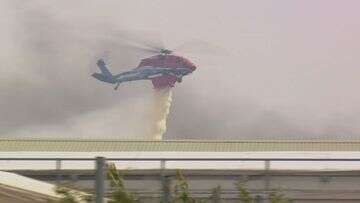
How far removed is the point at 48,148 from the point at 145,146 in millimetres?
5286

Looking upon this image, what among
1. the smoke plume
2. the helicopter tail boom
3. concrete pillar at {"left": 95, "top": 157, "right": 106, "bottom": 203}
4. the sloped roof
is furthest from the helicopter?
concrete pillar at {"left": 95, "top": 157, "right": 106, "bottom": 203}

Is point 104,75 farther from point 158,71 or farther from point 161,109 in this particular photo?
point 161,109

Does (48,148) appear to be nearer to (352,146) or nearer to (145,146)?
(145,146)

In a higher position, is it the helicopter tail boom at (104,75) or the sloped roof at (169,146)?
the helicopter tail boom at (104,75)

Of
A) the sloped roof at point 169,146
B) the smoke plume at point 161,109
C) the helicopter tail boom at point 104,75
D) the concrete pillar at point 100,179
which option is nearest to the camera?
the concrete pillar at point 100,179

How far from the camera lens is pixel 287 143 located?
4550 centimetres

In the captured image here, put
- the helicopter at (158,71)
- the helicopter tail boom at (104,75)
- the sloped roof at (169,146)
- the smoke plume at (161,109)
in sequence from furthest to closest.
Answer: the helicopter tail boom at (104,75)
the helicopter at (158,71)
the smoke plume at (161,109)
the sloped roof at (169,146)

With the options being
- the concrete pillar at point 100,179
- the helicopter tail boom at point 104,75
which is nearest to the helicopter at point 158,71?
the helicopter tail boom at point 104,75

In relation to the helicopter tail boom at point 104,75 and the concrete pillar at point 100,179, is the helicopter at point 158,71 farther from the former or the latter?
the concrete pillar at point 100,179

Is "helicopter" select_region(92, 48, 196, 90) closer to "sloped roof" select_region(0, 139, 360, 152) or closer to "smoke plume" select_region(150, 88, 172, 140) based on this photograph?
"smoke plume" select_region(150, 88, 172, 140)

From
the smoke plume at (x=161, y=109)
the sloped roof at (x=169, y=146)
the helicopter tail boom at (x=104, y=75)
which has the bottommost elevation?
the sloped roof at (x=169, y=146)

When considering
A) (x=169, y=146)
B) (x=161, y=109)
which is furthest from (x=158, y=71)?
(x=169, y=146)

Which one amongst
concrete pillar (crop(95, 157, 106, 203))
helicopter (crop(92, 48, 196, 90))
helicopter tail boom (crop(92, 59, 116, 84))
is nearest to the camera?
concrete pillar (crop(95, 157, 106, 203))

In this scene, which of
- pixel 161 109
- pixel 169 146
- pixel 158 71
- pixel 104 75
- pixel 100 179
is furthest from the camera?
pixel 158 71
